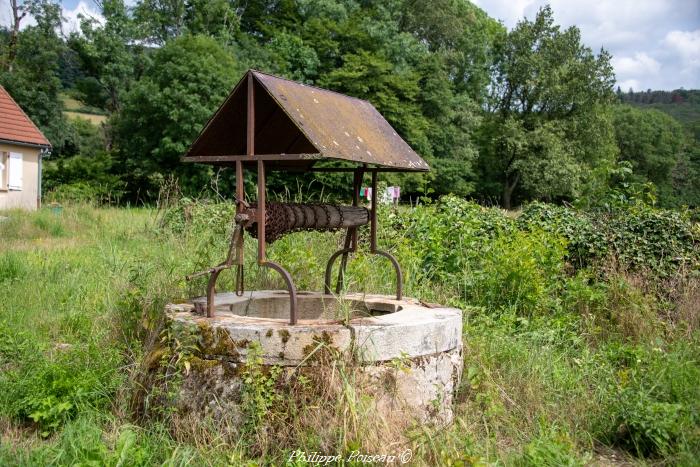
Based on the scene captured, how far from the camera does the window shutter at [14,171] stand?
62.5ft

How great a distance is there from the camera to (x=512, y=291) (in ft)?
22.6

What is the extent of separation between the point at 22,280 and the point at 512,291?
5.59 metres

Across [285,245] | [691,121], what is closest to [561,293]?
[285,245]

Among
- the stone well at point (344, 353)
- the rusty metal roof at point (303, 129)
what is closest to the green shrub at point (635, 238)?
the rusty metal roof at point (303, 129)

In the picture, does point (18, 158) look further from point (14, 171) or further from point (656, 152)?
point (656, 152)

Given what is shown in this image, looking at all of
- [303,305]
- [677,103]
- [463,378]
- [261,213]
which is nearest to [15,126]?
[303,305]

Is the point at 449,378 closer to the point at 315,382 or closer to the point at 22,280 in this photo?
the point at 315,382

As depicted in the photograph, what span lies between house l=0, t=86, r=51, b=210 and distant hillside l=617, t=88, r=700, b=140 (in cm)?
5149

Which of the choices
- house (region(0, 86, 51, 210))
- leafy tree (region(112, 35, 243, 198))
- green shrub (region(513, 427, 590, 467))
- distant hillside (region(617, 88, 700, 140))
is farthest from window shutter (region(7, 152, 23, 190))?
distant hillside (region(617, 88, 700, 140))

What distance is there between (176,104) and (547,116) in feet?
70.5

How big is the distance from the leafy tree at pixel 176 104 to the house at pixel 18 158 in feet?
12.4

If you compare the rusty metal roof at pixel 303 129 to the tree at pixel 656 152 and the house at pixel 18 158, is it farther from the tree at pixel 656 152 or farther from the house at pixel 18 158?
the tree at pixel 656 152

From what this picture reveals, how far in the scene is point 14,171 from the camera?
1930cm

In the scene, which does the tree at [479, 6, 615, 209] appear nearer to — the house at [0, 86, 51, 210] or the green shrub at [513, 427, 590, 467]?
the house at [0, 86, 51, 210]
